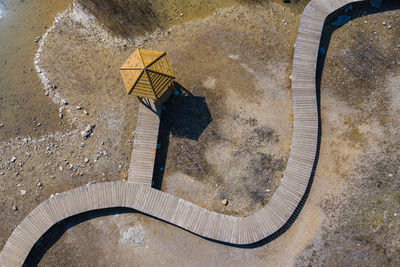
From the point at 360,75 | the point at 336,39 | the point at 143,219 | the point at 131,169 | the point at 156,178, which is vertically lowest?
the point at 143,219

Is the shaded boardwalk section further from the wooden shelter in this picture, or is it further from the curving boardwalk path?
the wooden shelter

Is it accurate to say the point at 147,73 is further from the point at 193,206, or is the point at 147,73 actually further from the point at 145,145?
the point at 193,206

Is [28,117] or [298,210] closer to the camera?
[298,210]

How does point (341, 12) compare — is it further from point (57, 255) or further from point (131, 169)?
point (57, 255)

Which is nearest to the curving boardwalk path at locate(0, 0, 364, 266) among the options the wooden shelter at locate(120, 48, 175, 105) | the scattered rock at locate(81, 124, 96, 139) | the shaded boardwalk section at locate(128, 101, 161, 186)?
the shaded boardwalk section at locate(128, 101, 161, 186)

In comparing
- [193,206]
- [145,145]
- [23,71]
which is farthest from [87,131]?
[193,206]

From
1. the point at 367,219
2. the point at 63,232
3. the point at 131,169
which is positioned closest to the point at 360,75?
the point at 367,219
